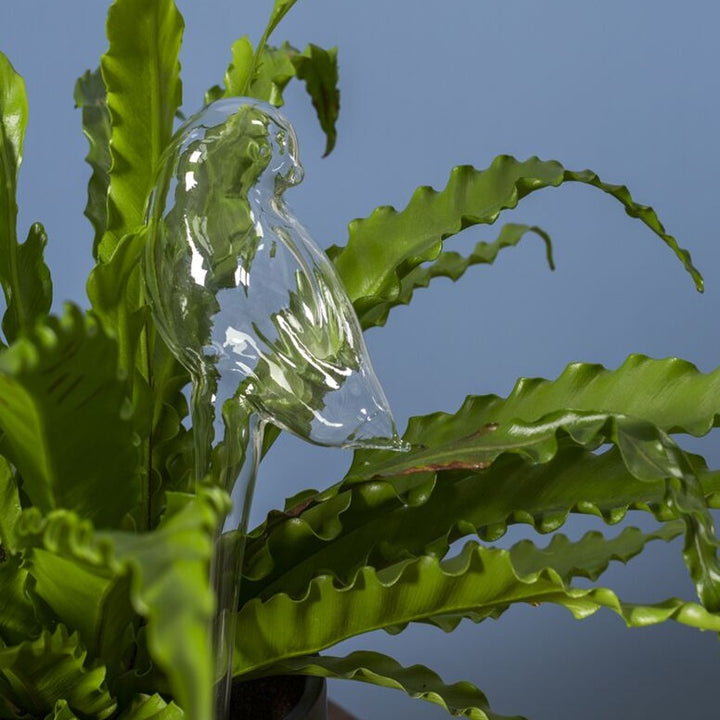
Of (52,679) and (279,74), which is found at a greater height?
(279,74)

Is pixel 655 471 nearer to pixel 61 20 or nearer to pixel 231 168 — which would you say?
pixel 231 168

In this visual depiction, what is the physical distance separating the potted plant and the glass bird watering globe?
0.02 m

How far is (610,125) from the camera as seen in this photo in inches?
42.7

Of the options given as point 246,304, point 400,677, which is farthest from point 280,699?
point 246,304

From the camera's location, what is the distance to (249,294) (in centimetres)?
37

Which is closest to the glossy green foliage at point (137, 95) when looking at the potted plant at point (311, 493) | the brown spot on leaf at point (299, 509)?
the potted plant at point (311, 493)

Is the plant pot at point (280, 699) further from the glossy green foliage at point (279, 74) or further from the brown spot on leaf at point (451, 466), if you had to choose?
the glossy green foliage at point (279, 74)

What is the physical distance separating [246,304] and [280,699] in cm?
21

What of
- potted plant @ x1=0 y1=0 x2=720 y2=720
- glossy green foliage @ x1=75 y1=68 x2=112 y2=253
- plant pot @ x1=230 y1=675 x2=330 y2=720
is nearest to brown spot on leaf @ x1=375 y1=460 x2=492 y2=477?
potted plant @ x1=0 y1=0 x2=720 y2=720

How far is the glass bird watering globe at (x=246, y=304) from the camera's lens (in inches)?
14.4

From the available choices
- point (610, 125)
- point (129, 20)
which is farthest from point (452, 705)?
point (610, 125)

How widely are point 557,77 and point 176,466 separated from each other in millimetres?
686

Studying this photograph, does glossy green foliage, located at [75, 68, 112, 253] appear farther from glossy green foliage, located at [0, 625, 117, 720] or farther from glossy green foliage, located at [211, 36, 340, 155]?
glossy green foliage, located at [0, 625, 117, 720]

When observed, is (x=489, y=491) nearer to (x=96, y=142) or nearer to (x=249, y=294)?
(x=249, y=294)
